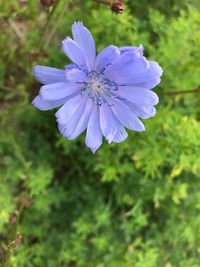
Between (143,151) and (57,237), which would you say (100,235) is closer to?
(57,237)

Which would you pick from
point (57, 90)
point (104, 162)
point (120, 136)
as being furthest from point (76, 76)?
point (104, 162)

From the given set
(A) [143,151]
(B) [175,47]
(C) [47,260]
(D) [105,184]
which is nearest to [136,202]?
(D) [105,184]

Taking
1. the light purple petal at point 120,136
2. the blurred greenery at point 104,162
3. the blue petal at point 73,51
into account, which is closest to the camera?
the blue petal at point 73,51

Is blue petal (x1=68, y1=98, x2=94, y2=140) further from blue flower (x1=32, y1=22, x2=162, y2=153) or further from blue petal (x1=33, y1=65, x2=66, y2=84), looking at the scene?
blue petal (x1=33, y1=65, x2=66, y2=84)

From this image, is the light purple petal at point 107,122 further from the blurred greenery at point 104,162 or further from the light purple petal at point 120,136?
the blurred greenery at point 104,162

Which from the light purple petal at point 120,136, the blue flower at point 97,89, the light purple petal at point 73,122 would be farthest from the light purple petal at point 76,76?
the light purple petal at point 120,136

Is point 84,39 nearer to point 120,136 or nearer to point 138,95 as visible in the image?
point 138,95
